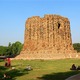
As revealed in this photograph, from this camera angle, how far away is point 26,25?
1635 inches

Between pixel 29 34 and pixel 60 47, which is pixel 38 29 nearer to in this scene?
pixel 29 34

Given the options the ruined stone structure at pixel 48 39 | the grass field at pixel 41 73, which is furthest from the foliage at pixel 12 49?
the grass field at pixel 41 73

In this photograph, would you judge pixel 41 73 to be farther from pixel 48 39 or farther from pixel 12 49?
pixel 12 49

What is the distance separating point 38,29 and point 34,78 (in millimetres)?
24067

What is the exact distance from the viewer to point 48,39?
39.2 metres

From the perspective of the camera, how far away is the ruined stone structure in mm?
38469

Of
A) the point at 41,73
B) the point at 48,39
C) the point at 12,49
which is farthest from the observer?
the point at 12,49

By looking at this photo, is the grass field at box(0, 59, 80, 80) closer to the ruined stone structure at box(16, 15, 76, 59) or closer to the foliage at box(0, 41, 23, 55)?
the ruined stone structure at box(16, 15, 76, 59)

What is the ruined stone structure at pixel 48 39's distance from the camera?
3847cm

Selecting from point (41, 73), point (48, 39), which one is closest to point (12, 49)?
point (48, 39)

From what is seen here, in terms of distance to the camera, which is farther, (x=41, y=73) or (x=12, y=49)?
(x=12, y=49)

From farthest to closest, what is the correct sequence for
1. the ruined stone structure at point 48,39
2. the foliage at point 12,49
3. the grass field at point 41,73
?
1. the foliage at point 12,49
2. the ruined stone structure at point 48,39
3. the grass field at point 41,73

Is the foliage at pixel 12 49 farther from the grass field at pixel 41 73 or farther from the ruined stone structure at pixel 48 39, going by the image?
the grass field at pixel 41 73

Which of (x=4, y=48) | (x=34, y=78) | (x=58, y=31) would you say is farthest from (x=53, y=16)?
(x=4, y=48)
